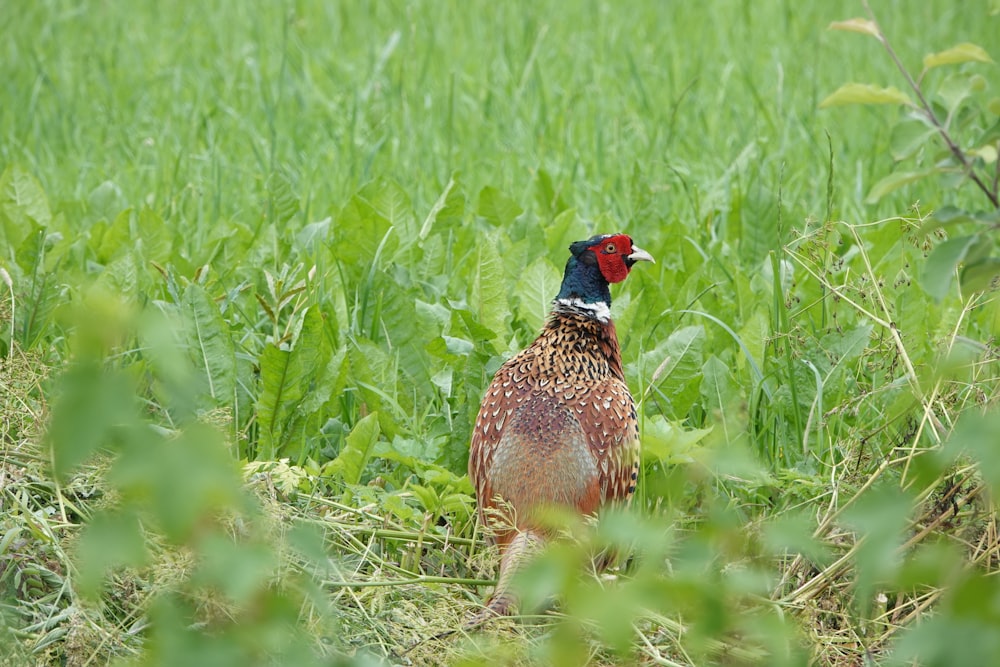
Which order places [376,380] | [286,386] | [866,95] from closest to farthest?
[866,95]
[286,386]
[376,380]

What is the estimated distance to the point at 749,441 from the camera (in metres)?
4.03

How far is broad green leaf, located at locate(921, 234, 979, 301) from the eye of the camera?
79.4 inches

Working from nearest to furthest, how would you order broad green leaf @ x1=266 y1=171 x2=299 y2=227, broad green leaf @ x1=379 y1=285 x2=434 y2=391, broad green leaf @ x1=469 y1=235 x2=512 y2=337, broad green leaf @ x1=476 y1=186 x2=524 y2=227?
broad green leaf @ x1=379 y1=285 x2=434 y2=391 → broad green leaf @ x1=469 y1=235 x2=512 y2=337 → broad green leaf @ x1=266 y1=171 x2=299 y2=227 → broad green leaf @ x1=476 y1=186 x2=524 y2=227

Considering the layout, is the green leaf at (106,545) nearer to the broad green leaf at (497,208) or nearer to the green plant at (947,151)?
the green plant at (947,151)

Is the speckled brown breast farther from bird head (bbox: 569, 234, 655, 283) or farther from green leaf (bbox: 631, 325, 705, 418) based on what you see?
green leaf (bbox: 631, 325, 705, 418)

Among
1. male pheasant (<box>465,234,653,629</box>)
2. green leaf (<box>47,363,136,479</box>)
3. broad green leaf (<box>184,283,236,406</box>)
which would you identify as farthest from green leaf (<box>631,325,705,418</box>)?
green leaf (<box>47,363,136,479</box>)

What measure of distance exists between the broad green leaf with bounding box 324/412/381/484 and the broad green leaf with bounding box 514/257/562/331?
45.2 inches

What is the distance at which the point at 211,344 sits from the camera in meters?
4.04

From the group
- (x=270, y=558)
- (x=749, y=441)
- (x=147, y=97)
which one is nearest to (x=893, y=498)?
(x=270, y=558)

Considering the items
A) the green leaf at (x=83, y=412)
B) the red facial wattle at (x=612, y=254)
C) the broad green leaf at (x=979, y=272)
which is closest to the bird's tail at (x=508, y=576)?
the red facial wattle at (x=612, y=254)

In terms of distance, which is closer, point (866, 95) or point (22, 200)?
point (866, 95)

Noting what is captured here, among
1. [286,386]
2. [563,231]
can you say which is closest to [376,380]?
[286,386]

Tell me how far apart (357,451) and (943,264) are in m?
2.11

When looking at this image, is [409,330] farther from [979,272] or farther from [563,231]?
[979,272]
